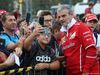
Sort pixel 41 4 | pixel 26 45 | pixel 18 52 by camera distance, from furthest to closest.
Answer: pixel 41 4 → pixel 26 45 → pixel 18 52

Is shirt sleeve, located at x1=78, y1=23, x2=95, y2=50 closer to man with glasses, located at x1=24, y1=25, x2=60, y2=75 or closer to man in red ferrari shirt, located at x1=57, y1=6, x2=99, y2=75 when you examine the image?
man in red ferrari shirt, located at x1=57, y1=6, x2=99, y2=75

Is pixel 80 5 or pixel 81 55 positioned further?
pixel 80 5

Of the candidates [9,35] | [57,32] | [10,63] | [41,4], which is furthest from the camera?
[41,4]

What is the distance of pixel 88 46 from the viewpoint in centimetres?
384

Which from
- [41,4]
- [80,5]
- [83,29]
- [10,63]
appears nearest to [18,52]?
[10,63]

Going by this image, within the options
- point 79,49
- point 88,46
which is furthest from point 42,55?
point 88,46

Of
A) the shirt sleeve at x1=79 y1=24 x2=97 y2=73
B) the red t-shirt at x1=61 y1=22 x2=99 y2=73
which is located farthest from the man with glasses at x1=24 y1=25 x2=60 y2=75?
the shirt sleeve at x1=79 y1=24 x2=97 y2=73

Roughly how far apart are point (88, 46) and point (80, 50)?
0.19 metres

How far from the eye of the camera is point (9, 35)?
14.3 feet

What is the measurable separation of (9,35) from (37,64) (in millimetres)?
990

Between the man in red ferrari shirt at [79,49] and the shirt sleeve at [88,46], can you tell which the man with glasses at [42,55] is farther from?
the shirt sleeve at [88,46]

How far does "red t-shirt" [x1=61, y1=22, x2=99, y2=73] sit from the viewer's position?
3.84m

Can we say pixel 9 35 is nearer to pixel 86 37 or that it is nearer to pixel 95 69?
pixel 86 37

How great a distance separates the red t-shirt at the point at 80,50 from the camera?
12.6ft
